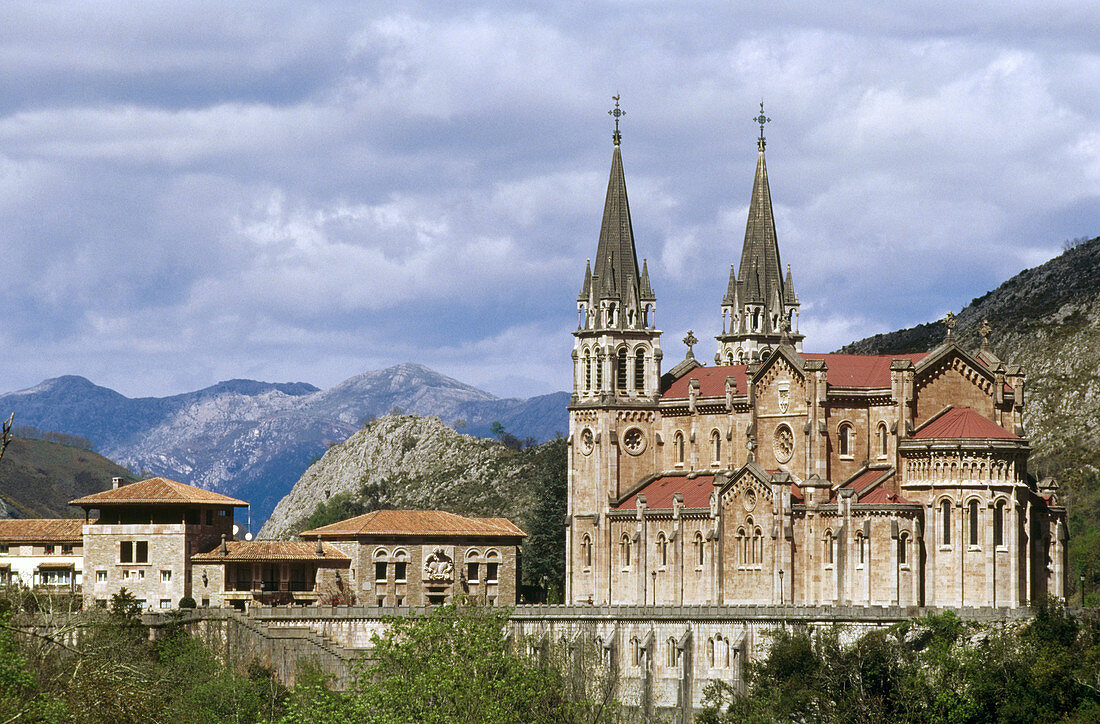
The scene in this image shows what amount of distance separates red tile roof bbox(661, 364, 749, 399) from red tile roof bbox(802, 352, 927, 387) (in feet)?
21.5

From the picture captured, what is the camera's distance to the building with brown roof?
124688 millimetres

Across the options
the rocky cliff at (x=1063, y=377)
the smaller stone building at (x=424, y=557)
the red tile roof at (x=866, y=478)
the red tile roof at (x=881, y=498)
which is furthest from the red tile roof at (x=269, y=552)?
the rocky cliff at (x=1063, y=377)

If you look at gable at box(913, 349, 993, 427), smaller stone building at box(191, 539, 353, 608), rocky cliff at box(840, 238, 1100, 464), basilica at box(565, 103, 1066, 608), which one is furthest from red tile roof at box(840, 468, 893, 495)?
rocky cliff at box(840, 238, 1100, 464)

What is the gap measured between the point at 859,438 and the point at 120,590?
4637 centimetres

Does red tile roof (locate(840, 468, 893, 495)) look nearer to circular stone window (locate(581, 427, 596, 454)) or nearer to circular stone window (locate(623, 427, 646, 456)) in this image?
circular stone window (locate(623, 427, 646, 456))

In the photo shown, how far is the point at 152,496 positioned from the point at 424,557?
18.5 meters

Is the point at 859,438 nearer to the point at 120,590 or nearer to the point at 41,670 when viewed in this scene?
the point at 120,590

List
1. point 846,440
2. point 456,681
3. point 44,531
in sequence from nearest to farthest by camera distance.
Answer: point 456,681 → point 846,440 → point 44,531

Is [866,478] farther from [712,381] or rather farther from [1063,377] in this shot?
[1063,377]

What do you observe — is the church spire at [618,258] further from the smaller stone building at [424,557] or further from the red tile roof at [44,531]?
the red tile roof at [44,531]

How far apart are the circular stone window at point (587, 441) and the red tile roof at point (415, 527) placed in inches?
278

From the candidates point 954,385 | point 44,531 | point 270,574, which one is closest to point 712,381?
point 954,385

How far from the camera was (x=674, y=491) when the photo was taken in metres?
128

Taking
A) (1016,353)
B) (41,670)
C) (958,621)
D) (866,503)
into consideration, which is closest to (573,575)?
(866,503)
